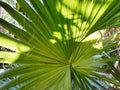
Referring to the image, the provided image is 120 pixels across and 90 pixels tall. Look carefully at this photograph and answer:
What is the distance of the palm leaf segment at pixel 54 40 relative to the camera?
120 centimetres

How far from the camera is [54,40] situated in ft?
A: 4.28

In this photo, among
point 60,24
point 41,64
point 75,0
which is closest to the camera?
point 75,0

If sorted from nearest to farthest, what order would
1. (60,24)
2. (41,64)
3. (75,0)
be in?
1. (75,0)
2. (60,24)
3. (41,64)

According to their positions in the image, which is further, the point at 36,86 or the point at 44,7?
the point at 36,86

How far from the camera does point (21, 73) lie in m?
1.32

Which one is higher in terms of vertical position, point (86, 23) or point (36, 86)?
point (86, 23)

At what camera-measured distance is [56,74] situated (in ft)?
4.60

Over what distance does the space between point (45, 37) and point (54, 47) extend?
8 cm

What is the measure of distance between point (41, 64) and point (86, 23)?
325mm

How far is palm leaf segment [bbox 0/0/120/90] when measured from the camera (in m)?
1.20

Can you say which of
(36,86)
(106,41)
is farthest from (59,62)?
(106,41)

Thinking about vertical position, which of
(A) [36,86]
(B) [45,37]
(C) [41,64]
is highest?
(B) [45,37]

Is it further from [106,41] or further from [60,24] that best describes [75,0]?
[106,41]

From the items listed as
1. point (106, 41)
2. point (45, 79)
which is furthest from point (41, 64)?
point (106, 41)
